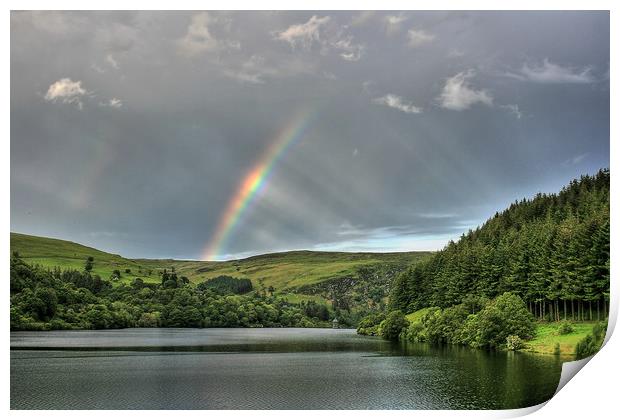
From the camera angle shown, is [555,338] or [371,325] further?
[371,325]

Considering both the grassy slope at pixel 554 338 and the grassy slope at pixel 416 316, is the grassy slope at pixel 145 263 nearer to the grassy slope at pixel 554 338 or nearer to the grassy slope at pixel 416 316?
the grassy slope at pixel 416 316

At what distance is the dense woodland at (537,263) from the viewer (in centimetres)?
6956

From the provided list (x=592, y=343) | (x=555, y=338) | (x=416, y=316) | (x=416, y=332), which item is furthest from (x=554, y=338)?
(x=416, y=316)

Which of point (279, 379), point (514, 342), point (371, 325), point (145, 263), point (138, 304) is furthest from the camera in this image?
point (145, 263)

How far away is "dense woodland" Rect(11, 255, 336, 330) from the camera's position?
104375 mm

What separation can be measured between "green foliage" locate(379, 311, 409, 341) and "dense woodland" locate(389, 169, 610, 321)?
3.89m

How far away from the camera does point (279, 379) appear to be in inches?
1981

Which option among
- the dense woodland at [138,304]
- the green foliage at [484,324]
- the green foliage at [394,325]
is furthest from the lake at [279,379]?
the dense woodland at [138,304]

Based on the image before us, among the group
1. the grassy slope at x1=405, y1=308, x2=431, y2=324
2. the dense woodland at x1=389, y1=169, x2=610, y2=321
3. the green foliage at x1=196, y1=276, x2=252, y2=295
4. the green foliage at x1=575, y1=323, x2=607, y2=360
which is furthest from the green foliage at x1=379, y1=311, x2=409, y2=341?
the green foliage at x1=196, y1=276, x2=252, y2=295

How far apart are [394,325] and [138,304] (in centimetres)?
6264

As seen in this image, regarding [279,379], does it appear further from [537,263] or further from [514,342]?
[537,263]

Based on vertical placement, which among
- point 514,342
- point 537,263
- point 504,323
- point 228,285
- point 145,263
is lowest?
point 514,342
